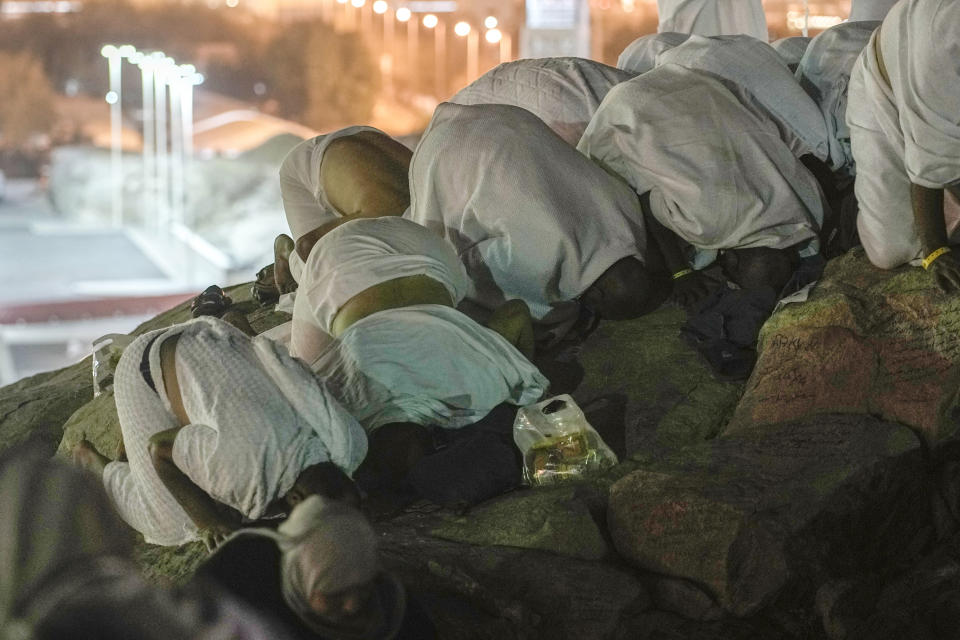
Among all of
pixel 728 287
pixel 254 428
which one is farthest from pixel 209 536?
pixel 728 287

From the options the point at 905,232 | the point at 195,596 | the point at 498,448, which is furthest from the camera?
the point at 905,232

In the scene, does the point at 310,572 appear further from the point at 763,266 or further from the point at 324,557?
the point at 763,266

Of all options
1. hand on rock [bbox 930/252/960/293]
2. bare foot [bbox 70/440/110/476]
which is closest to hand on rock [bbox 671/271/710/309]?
hand on rock [bbox 930/252/960/293]

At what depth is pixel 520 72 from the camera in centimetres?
501

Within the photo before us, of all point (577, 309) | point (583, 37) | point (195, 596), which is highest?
point (195, 596)

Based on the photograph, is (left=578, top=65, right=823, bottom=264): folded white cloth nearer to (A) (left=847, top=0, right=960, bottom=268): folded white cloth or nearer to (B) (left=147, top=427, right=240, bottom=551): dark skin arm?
(A) (left=847, top=0, right=960, bottom=268): folded white cloth

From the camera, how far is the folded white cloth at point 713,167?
406 centimetres

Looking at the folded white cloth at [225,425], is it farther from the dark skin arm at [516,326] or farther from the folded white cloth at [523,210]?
the folded white cloth at [523,210]

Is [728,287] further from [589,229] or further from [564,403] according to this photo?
[564,403]

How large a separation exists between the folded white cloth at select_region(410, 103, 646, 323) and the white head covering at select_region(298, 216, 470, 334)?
0.39 m

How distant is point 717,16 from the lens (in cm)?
636

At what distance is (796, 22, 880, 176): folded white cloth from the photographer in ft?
14.4

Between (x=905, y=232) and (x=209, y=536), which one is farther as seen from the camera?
(x=905, y=232)

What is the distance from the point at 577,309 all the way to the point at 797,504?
63.7 inches
